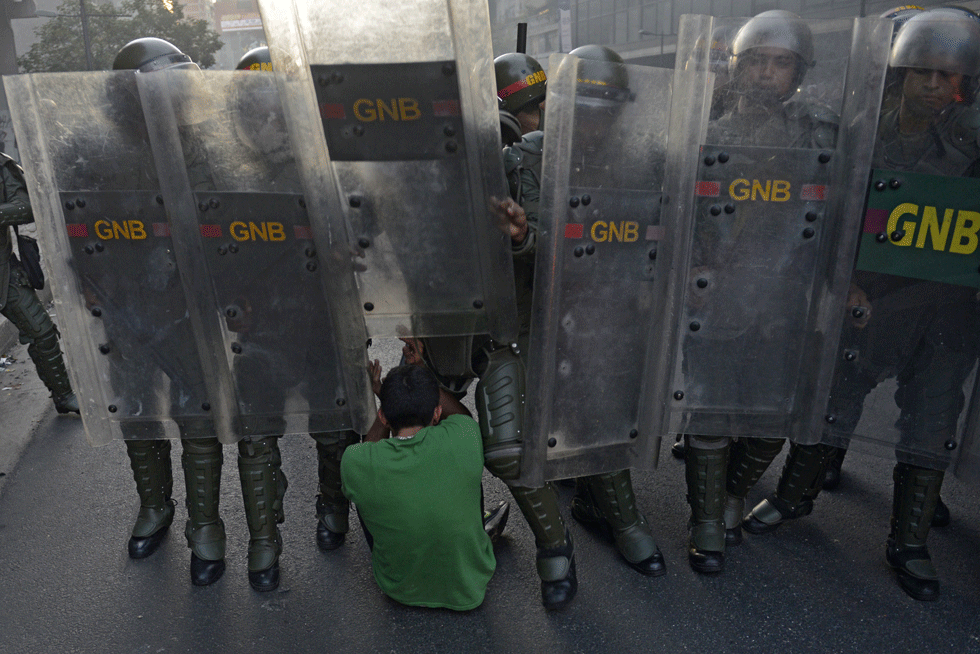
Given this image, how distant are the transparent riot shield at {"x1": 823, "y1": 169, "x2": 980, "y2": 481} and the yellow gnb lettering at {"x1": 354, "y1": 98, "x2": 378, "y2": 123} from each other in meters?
1.49

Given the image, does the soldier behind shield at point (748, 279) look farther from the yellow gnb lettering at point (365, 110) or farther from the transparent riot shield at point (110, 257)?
the transparent riot shield at point (110, 257)

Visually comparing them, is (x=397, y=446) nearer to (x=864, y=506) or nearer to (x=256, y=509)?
(x=256, y=509)

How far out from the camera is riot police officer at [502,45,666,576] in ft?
6.88

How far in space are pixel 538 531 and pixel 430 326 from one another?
85cm

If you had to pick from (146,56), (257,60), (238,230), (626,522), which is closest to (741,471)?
(626,522)

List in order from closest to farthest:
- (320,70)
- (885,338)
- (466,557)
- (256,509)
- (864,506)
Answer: (320,70) < (885,338) < (466,557) < (256,509) < (864,506)

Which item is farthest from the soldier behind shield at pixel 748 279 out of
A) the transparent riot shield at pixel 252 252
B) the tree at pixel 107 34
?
the tree at pixel 107 34

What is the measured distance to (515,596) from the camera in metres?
2.70

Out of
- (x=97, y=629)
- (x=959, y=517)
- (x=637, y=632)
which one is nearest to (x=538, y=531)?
(x=637, y=632)

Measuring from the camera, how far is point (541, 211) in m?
2.15

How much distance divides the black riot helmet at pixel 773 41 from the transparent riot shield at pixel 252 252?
1.34 meters

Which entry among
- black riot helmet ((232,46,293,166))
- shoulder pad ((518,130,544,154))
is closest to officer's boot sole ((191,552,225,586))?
black riot helmet ((232,46,293,166))

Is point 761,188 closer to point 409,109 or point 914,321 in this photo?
point 914,321

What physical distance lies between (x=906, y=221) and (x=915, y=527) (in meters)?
1.14
